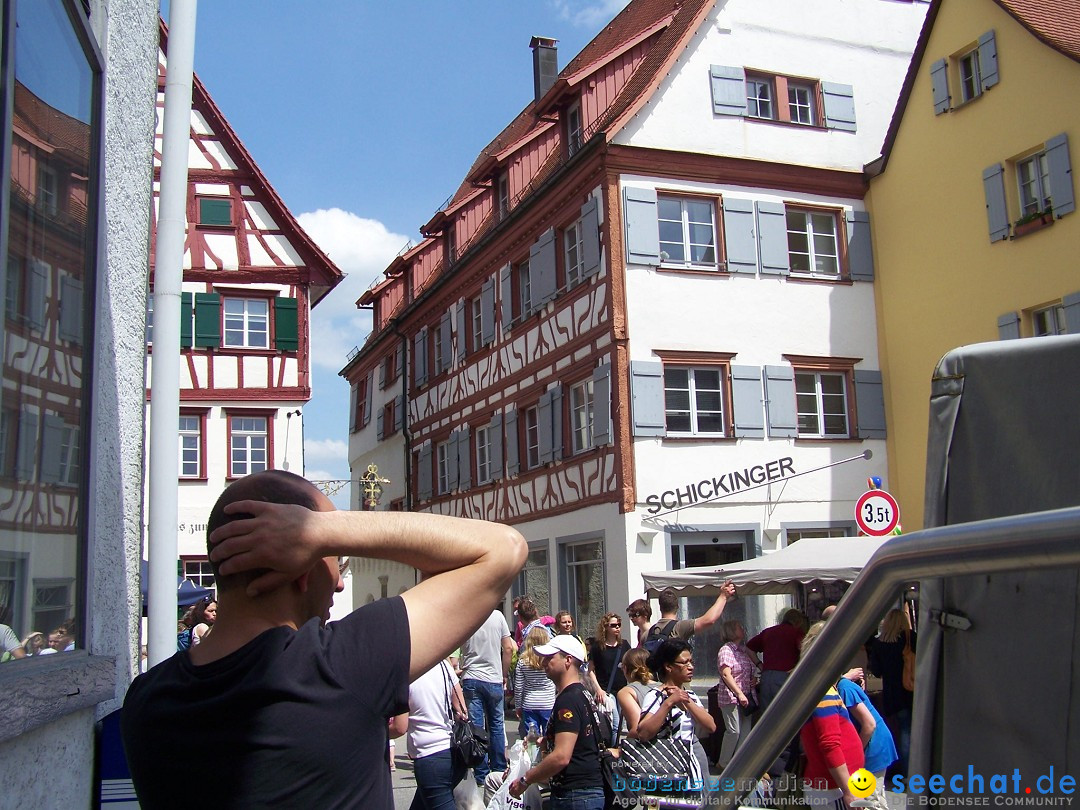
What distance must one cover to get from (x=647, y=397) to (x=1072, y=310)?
6.42 metres

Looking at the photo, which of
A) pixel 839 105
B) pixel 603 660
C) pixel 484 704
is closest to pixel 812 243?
pixel 839 105

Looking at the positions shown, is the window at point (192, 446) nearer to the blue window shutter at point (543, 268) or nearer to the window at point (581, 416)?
the blue window shutter at point (543, 268)

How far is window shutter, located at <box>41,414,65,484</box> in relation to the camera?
10.4 ft

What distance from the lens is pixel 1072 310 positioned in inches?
669

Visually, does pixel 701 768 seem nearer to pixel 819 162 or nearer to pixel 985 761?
pixel 985 761

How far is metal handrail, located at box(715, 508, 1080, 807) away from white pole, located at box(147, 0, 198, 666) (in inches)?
151

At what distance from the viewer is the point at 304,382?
25.4m

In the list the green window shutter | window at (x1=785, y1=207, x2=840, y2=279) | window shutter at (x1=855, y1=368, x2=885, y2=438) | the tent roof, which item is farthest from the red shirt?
the green window shutter

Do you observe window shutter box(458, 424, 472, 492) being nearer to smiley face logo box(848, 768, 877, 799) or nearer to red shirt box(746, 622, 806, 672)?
red shirt box(746, 622, 806, 672)

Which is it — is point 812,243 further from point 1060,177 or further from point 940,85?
point 1060,177

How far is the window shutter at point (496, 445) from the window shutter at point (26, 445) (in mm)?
21179

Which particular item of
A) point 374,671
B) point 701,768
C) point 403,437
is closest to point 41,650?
point 374,671

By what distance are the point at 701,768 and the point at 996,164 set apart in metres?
15.1

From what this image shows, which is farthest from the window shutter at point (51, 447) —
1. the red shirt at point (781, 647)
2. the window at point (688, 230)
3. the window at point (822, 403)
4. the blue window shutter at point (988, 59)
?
the blue window shutter at point (988, 59)
